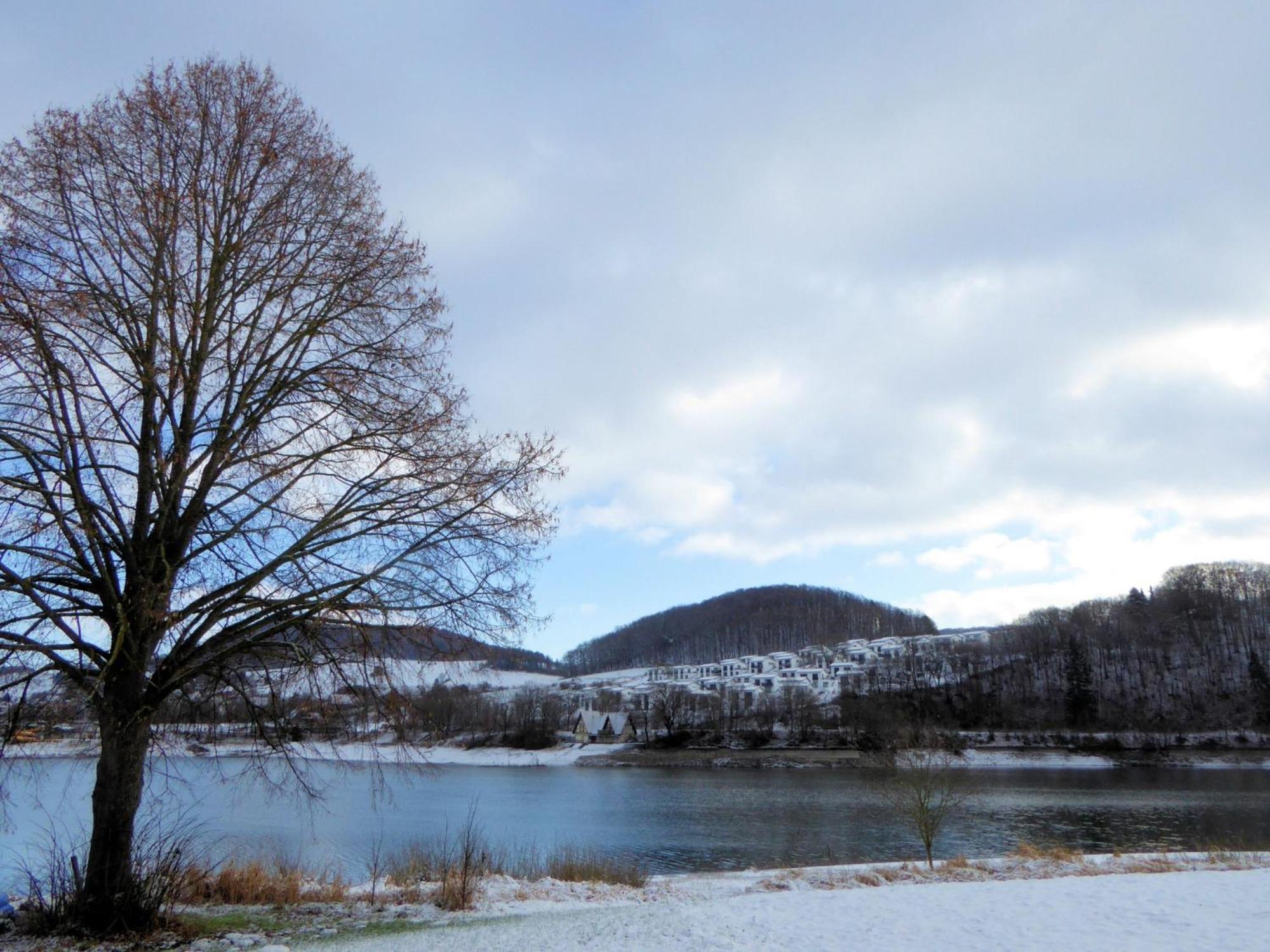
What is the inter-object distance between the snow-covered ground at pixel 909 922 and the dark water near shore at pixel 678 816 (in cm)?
230

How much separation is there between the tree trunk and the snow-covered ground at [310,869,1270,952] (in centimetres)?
205

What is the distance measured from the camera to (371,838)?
25.8 meters

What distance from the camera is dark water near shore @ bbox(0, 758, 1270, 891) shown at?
73.9ft

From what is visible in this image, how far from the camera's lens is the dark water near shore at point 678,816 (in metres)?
22.5

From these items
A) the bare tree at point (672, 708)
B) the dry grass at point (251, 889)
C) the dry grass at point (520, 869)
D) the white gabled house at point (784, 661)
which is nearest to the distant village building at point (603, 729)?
the bare tree at point (672, 708)

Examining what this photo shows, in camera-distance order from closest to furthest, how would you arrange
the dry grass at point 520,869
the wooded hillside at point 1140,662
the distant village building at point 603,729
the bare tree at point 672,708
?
1. the dry grass at point 520,869
2. the wooded hillside at point 1140,662
3. the bare tree at point 672,708
4. the distant village building at point 603,729

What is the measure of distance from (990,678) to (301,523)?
116490 millimetres

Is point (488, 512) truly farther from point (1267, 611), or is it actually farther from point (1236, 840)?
point (1267, 611)

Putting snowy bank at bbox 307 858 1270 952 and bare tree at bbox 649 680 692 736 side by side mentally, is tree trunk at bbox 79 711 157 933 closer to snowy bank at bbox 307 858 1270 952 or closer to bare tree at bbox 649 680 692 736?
snowy bank at bbox 307 858 1270 952

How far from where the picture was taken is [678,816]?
3603 centimetres

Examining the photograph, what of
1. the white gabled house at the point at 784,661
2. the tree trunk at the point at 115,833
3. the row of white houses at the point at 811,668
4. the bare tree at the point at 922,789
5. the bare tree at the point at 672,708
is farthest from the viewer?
the white gabled house at the point at 784,661

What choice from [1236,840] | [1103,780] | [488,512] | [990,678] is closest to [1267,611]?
[990,678]

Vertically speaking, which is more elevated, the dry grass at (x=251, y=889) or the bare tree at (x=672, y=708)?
the dry grass at (x=251, y=889)

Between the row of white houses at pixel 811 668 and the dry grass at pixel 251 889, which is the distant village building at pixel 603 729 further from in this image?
the dry grass at pixel 251 889
